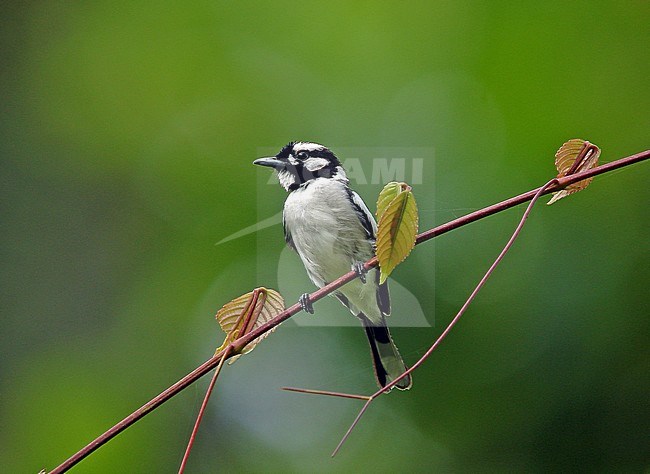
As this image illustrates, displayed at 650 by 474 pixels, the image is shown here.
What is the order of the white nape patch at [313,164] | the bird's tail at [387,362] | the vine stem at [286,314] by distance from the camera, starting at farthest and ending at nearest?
the white nape patch at [313,164] < the bird's tail at [387,362] < the vine stem at [286,314]

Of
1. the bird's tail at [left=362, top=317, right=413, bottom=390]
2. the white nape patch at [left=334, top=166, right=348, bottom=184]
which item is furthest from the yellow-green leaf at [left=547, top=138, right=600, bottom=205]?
the white nape patch at [left=334, top=166, right=348, bottom=184]

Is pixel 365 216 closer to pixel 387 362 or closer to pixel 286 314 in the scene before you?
pixel 387 362

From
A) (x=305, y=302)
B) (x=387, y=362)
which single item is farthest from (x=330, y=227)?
(x=305, y=302)

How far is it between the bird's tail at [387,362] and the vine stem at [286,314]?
341mm

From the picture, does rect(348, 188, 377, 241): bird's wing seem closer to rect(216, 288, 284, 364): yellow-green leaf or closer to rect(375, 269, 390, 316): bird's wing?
rect(375, 269, 390, 316): bird's wing

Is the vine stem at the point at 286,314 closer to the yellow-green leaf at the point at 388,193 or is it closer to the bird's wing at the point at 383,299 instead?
the yellow-green leaf at the point at 388,193

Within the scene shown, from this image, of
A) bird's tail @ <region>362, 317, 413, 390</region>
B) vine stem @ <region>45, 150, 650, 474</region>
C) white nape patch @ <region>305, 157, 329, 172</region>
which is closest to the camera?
vine stem @ <region>45, 150, 650, 474</region>

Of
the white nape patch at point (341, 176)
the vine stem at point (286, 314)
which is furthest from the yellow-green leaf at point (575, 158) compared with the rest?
the white nape patch at point (341, 176)

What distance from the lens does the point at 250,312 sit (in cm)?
40

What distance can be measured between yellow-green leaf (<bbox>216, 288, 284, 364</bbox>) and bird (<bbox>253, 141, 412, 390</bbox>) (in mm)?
409

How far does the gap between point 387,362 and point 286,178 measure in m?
0.23

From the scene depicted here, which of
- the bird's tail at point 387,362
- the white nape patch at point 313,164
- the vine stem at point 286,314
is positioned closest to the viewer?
the vine stem at point 286,314

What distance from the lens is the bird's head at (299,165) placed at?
0.82m

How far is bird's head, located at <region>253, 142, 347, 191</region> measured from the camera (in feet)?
2.69
